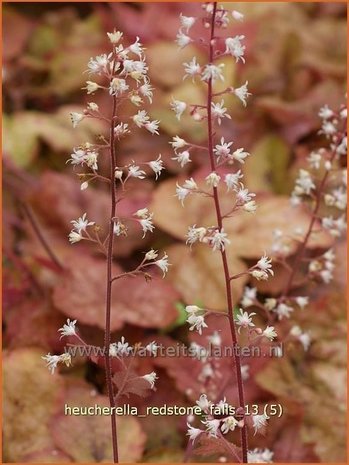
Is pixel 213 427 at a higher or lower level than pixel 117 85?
lower

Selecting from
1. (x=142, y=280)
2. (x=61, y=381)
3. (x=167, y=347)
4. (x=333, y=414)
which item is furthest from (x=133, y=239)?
(x=333, y=414)

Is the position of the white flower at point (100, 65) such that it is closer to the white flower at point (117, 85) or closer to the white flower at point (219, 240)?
the white flower at point (117, 85)

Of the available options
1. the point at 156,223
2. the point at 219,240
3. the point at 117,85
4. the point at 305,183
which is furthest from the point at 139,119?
the point at 156,223

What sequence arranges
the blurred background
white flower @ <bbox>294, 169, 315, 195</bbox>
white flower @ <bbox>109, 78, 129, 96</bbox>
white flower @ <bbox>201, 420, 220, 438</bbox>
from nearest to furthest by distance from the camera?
white flower @ <bbox>109, 78, 129, 96</bbox> < white flower @ <bbox>201, 420, 220, 438</bbox> < white flower @ <bbox>294, 169, 315, 195</bbox> < the blurred background

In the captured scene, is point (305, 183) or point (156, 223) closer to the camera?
point (305, 183)

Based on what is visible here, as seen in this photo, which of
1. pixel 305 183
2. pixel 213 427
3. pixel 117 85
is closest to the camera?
pixel 117 85

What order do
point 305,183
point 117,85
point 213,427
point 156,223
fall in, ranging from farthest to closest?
1. point 156,223
2. point 305,183
3. point 213,427
4. point 117,85

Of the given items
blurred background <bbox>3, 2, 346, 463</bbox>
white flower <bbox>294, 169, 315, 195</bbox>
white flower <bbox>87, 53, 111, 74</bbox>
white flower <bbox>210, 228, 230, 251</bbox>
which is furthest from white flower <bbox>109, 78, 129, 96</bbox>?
blurred background <bbox>3, 2, 346, 463</bbox>

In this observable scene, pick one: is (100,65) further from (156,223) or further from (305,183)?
(156,223)

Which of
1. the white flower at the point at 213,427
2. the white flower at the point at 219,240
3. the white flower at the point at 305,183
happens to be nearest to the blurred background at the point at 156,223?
the white flower at the point at 305,183

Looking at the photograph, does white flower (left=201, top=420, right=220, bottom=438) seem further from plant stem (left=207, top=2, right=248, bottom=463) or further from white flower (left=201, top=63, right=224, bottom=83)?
white flower (left=201, top=63, right=224, bottom=83)
